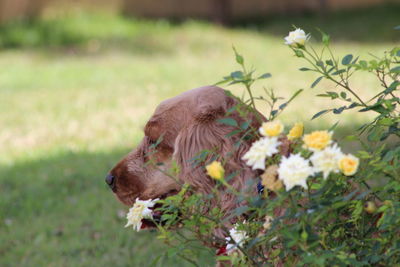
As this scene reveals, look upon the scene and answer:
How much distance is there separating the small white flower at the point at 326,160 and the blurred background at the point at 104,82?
58cm

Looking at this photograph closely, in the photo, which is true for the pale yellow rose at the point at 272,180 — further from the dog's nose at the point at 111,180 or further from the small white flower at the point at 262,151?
the dog's nose at the point at 111,180

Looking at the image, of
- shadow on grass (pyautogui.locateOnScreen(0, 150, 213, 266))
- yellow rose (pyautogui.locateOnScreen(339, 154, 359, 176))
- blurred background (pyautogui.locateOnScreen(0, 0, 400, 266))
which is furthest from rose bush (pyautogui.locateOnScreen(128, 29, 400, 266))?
shadow on grass (pyautogui.locateOnScreen(0, 150, 213, 266))

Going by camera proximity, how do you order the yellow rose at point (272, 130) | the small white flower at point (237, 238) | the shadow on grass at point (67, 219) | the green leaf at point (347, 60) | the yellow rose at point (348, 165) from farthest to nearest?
the shadow on grass at point (67, 219) → the green leaf at point (347, 60) → the small white flower at point (237, 238) → the yellow rose at point (272, 130) → the yellow rose at point (348, 165)

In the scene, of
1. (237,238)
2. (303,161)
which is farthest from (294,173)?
(237,238)

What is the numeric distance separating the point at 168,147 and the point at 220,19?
16.9 m

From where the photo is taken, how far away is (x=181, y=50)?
16828 millimetres

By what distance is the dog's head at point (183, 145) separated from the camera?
10.1ft

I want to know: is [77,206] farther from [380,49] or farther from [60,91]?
[380,49]

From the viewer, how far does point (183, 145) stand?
10.6 ft

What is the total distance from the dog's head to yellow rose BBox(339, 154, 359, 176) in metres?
0.93

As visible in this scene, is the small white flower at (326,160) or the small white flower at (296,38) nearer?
the small white flower at (326,160)

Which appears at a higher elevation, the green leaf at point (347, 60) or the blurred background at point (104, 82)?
the green leaf at point (347, 60)

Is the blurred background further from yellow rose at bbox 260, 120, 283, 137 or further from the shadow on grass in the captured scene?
yellow rose at bbox 260, 120, 283, 137

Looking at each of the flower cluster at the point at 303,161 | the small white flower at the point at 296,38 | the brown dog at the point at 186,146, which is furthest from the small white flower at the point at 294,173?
the brown dog at the point at 186,146
